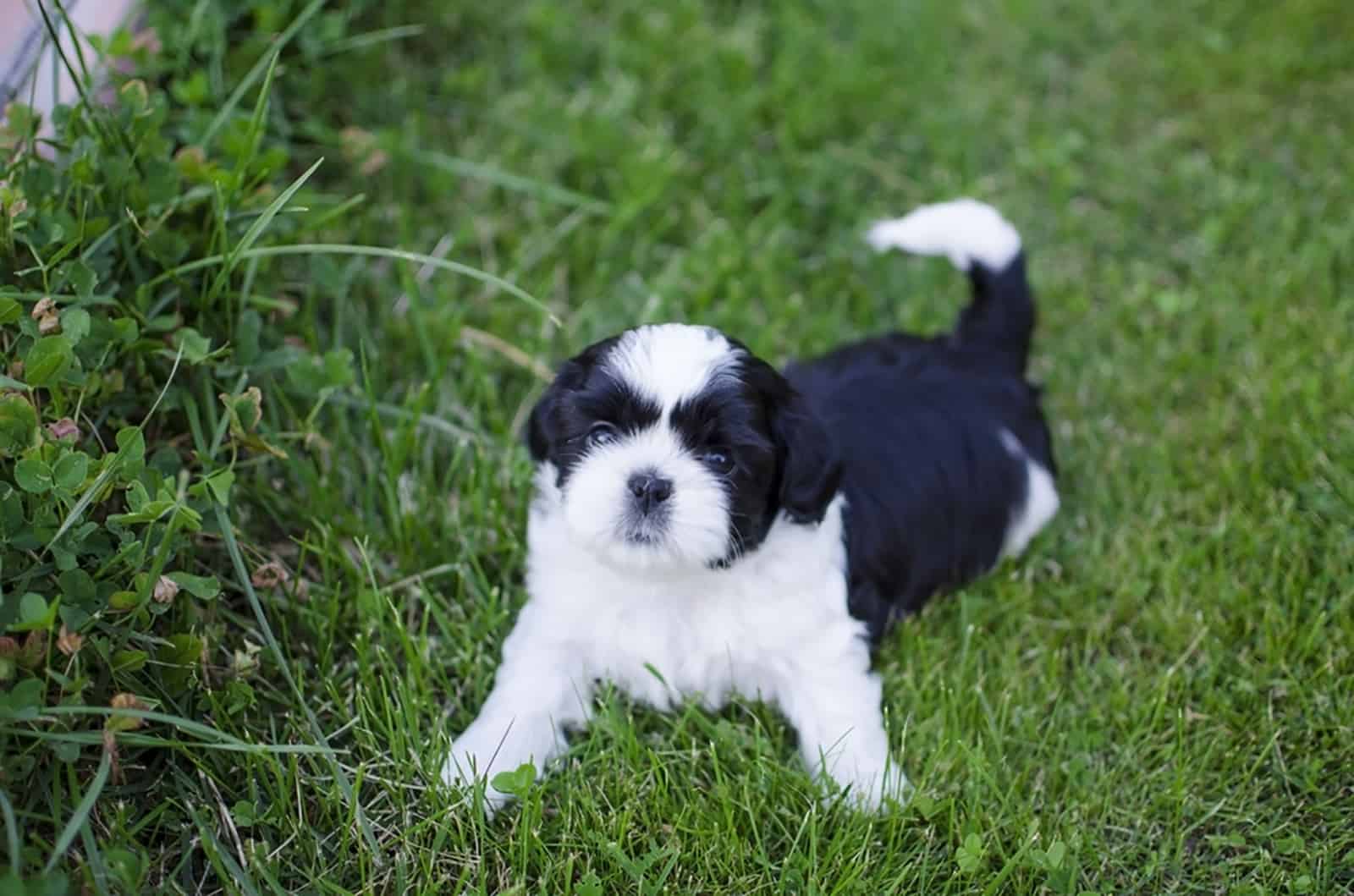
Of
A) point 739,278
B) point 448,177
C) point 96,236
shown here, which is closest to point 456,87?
point 448,177

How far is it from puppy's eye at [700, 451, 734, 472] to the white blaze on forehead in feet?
0.38

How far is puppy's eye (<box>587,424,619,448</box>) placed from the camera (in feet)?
8.38

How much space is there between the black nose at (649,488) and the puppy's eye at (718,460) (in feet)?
0.32

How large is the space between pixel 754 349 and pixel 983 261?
26.8 inches

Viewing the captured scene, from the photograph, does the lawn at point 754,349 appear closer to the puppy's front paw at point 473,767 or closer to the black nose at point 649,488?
the puppy's front paw at point 473,767

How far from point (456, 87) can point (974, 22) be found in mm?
2118

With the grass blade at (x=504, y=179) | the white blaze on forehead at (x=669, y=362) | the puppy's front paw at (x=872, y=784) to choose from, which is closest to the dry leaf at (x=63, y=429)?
the white blaze on forehead at (x=669, y=362)

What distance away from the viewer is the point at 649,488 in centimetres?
246

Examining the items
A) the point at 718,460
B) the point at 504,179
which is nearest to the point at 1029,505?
the point at 718,460

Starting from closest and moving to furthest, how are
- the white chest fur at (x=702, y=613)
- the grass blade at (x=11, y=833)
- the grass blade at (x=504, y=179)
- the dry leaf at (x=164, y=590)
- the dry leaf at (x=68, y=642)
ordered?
the grass blade at (x=11, y=833)
the dry leaf at (x=68, y=642)
the dry leaf at (x=164, y=590)
the white chest fur at (x=702, y=613)
the grass blade at (x=504, y=179)

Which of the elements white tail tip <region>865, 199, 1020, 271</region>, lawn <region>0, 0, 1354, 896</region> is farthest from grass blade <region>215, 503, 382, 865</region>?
white tail tip <region>865, 199, 1020, 271</region>

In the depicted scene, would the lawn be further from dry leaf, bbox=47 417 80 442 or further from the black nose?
the black nose

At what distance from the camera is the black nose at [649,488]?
8.07ft

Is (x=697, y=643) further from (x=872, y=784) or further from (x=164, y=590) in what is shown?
(x=164, y=590)
